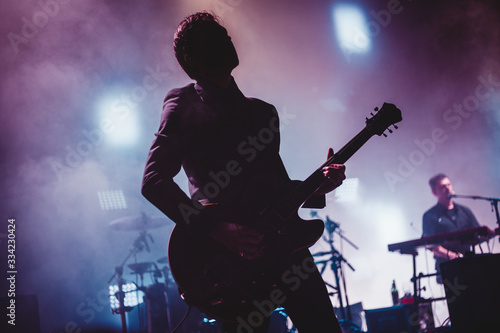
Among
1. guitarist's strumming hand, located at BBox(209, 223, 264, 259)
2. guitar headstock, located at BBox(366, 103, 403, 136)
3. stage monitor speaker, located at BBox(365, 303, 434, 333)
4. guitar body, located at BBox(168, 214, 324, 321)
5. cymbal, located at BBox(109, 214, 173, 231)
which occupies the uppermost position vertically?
cymbal, located at BBox(109, 214, 173, 231)

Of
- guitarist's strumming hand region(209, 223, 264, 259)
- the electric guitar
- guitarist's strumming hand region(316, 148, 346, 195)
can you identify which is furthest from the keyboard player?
guitarist's strumming hand region(209, 223, 264, 259)

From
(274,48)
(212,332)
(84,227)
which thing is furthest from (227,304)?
(274,48)

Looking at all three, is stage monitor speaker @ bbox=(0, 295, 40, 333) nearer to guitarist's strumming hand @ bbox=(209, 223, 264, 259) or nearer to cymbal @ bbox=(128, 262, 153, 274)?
cymbal @ bbox=(128, 262, 153, 274)

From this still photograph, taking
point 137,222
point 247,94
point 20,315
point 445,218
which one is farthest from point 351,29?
point 20,315

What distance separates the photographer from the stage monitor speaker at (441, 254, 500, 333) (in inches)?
142

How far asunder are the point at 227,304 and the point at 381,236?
8245mm

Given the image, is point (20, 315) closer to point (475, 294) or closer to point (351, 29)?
point (475, 294)

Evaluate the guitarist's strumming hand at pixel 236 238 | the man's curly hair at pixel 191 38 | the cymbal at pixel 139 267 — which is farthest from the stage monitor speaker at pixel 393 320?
the man's curly hair at pixel 191 38

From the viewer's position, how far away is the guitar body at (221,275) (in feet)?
5.03

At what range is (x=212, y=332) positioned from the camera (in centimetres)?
518

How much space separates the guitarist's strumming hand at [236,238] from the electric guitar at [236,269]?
0.03 m

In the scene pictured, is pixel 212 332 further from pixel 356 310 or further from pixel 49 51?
pixel 49 51

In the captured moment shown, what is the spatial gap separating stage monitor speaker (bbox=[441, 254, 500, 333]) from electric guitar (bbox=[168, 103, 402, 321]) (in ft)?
9.48

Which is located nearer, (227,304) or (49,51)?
(227,304)
